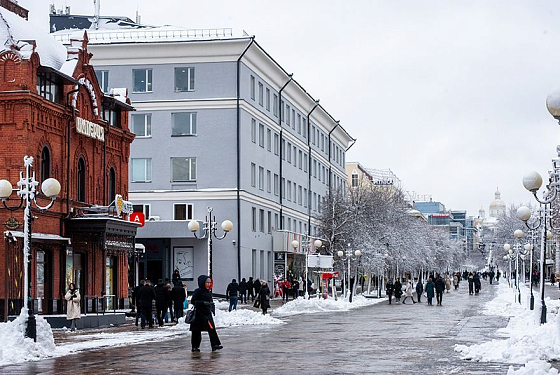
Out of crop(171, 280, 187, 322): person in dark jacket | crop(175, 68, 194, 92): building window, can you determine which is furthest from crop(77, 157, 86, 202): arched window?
crop(175, 68, 194, 92): building window

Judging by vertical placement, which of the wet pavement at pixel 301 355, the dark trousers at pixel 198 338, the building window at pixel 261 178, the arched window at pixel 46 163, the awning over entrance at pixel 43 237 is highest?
the building window at pixel 261 178

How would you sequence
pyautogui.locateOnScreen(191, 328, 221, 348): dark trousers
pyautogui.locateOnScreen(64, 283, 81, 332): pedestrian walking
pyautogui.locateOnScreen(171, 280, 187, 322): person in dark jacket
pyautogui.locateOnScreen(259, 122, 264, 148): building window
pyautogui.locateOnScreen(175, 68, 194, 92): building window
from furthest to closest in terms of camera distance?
pyautogui.locateOnScreen(259, 122, 264, 148): building window
pyautogui.locateOnScreen(175, 68, 194, 92): building window
pyautogui.locateOnScreen(171, 280, 187, 322): person in dark jacket
pyautogui.locateOnScreen(64, 283, 81, 332): pedestrian walking
pyautogui.locateOnScreen(191, 328, 221, 348): dark trousers

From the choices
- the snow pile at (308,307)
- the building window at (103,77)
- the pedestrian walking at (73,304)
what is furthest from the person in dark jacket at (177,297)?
the building window at (103,77)

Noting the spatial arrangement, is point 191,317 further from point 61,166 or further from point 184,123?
point 184,123

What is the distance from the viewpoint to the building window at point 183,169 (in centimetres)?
A: 6384

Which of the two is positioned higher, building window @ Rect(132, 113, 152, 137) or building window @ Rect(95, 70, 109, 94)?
building window @ Rect(95, 70, 109, 94)

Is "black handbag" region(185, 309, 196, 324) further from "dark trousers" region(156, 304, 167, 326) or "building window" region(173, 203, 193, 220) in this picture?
"building window" region(173, 203, 193, 220)

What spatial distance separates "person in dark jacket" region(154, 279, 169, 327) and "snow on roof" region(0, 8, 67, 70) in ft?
Answer: 30.6

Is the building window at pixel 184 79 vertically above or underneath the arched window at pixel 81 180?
above

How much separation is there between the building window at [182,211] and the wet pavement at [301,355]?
3102 cm

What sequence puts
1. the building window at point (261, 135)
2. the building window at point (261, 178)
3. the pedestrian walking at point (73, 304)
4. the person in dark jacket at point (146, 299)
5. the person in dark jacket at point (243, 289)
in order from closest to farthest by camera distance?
the pedestrian walking at point (73, 304)
the person in dark jacket at point (146, 299)
the person in dark jacket at point (243, 289)
the building window at point (261, 135)
the building window at point (261, 178)

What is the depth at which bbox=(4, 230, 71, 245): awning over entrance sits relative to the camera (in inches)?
1290

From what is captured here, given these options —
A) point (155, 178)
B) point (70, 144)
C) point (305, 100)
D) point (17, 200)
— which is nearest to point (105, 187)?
Result: point (70, 144)

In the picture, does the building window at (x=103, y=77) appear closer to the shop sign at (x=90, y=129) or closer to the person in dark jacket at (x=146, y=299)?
the shop sign at (x=90, y=129)
